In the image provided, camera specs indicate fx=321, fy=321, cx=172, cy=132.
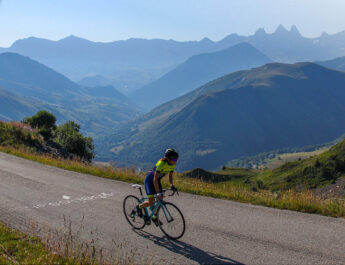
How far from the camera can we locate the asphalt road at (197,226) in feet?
27.1

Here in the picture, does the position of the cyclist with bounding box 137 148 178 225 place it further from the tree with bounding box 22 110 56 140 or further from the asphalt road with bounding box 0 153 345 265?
the tree with bounding box 22 110 56 140

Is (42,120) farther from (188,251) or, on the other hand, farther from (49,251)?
(188,251)

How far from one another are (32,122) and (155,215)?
41985mm

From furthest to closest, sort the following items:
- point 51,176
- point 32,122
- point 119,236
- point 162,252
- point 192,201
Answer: point 32,122
point 51,176
point 192,201
point 119,236
point 162,252

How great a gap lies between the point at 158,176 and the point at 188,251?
224 centimetres

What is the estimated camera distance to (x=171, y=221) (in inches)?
375

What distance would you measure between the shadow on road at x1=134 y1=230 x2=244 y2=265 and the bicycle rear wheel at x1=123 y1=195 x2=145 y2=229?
400 mm

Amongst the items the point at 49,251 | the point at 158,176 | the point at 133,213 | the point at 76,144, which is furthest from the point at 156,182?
the point at 76,144

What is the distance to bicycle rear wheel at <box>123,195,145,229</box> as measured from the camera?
10.3 metres

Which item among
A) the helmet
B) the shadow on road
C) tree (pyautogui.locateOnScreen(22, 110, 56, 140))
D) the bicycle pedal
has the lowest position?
the shadow on road

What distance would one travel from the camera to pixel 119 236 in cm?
956

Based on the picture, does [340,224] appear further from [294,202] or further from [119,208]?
[119,208]

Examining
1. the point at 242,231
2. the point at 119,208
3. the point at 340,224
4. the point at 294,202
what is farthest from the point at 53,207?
the point at 340,224

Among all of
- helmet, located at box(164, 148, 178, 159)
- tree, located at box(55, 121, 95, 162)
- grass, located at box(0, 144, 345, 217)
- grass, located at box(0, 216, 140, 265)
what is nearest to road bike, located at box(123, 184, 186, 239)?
helmet, located at box(164, 148, 178, 159)
